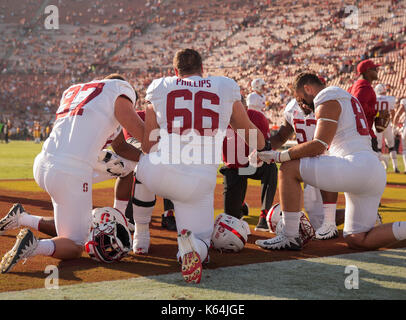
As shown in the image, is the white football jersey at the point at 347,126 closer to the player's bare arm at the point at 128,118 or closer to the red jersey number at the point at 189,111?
the red jersey number at the point at 189,111

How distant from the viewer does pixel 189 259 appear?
3.50 metres

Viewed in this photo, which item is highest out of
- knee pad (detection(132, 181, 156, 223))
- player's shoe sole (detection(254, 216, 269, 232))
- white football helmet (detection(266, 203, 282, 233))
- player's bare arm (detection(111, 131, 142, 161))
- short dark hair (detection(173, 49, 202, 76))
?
short dark hair (detection(173, 49, 202, 76))

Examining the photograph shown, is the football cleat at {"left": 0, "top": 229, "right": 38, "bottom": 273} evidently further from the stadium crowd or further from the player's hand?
the stadium crowd

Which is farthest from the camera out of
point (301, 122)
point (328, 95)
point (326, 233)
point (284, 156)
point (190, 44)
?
point (190, 44)

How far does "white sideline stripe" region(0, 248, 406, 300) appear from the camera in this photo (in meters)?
3.15

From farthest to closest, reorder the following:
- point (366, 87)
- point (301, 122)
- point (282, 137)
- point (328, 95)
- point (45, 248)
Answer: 1. point (366, 87)
2. point (301, 122)
3. point (282, 137)
4. point (328, 95)
5. point (45, 248)

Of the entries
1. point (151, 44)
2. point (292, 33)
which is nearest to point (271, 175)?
point (292, 33)

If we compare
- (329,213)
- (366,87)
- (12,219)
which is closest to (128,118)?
(12,219)

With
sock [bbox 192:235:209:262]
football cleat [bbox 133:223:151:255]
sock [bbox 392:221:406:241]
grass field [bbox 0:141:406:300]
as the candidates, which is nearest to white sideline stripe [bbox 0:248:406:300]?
grass field [bbox 0:141:406:300]

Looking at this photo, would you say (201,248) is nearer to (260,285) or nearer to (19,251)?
(260,285)

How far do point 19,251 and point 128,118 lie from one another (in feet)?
4.41

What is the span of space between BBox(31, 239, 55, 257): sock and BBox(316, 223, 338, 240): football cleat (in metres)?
2.77

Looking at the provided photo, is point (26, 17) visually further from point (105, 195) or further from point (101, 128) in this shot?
point (101, 128)

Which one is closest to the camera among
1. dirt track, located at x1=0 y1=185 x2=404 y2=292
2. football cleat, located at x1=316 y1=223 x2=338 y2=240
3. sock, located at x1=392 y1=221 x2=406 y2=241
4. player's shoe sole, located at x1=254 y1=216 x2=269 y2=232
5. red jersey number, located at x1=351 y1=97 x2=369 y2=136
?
dirt track, located at x1=0 y1=185 x2=404 y2=292
